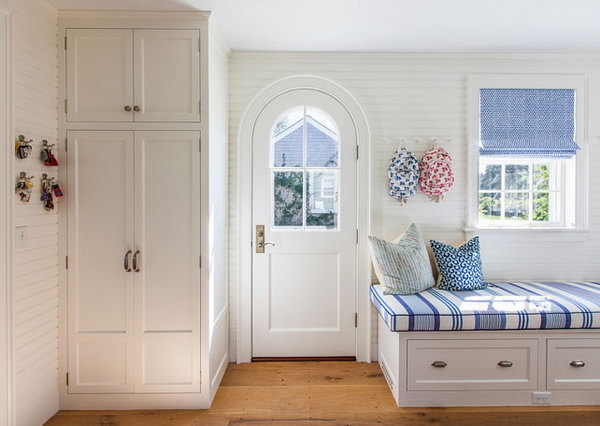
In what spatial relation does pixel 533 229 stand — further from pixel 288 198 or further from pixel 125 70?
pixel 125 70

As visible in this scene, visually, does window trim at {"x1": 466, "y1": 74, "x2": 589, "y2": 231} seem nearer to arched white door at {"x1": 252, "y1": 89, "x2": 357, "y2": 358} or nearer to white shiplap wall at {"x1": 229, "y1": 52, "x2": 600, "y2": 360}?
white shiplap wall at {"x1": 229, "y1": 52, "x2": 600, "y2": 360}

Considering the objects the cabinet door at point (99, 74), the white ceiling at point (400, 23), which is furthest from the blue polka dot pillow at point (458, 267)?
the cabinet door at point (99, 74)

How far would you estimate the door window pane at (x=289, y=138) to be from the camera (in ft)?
9.37

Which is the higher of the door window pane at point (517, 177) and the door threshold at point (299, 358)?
the door window pane at point (517, 177)

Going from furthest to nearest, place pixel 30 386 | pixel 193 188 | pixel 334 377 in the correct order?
pixel 334 377
pixel 193 188
pixel 30 386

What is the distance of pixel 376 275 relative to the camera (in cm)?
285

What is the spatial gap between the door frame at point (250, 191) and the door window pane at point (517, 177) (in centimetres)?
117

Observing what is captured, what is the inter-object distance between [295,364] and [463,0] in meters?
2.68

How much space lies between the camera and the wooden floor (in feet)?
7.01

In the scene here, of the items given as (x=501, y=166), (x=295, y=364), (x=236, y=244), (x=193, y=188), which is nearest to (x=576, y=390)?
(x=501, y=166)

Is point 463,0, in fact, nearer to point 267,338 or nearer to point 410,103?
point 410,103

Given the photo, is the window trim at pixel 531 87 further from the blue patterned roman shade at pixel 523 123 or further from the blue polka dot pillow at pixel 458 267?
the blue polka dot pillow at pixel 458 267

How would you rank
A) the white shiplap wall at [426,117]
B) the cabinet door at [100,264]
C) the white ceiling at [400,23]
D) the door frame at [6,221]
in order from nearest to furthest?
1. the door frame at [6,221]
2. the white ceiling at [400,23]
3. the cabinet door at [100,264]
4. the white shiplap wall at [426,117]

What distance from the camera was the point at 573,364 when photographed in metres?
2.28
